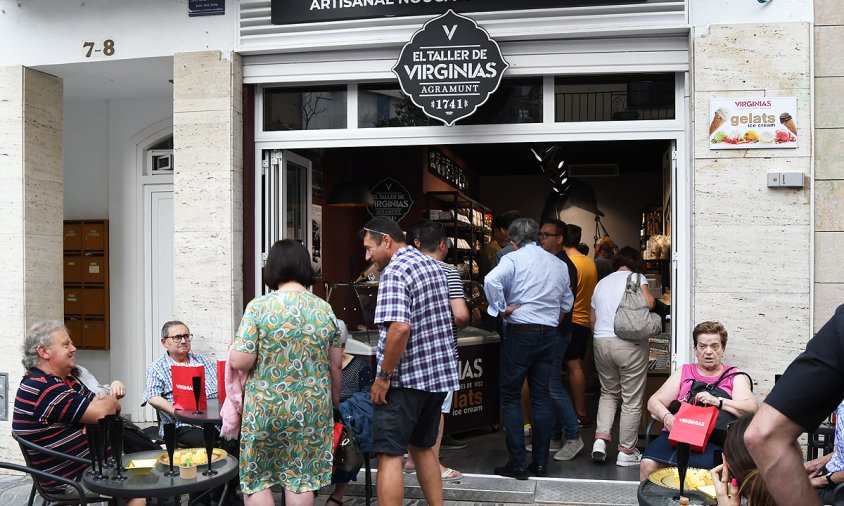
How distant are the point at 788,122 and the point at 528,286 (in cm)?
185

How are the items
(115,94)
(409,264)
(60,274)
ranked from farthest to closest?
(115,94)
(60,274)
(409,264)

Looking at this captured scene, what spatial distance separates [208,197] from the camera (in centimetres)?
567

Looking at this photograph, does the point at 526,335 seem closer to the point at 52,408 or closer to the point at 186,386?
the point at 186,386

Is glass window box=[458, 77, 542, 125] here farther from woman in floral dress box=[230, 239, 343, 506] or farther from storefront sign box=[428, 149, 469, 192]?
storefront sign box=[428, 149, 469, 192]

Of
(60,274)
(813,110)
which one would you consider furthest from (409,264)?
(60,274)

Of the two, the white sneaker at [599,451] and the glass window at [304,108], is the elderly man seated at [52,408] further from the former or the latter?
the white sneaker at [599,451]

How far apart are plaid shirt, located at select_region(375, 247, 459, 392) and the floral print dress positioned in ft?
1.35

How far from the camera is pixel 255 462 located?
3656mm

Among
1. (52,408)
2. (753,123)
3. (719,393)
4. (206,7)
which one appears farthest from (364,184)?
(52,408)

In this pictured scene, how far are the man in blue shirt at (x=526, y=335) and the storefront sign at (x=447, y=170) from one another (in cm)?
481

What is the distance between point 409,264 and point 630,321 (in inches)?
92.2

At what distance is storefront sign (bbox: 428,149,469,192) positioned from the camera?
34.1 ft

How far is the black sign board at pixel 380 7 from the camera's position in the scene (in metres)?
A: 5.29

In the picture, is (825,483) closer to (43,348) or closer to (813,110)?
(813,110)
